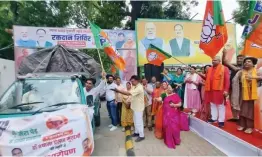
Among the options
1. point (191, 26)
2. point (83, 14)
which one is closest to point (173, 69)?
point (191, 26)

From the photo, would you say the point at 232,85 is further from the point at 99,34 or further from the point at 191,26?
the point at 191,26

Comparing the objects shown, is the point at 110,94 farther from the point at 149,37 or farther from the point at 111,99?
the point at 149,37

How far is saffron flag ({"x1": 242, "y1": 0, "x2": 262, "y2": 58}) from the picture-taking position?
4.96 metres

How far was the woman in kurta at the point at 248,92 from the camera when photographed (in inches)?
204

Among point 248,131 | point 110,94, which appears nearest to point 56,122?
point 110,94

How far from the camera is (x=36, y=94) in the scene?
494 centimetres

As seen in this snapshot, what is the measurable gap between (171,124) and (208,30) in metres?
2.37

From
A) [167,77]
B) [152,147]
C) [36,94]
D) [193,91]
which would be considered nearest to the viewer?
[36,94]

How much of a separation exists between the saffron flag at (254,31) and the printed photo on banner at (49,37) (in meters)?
8.80

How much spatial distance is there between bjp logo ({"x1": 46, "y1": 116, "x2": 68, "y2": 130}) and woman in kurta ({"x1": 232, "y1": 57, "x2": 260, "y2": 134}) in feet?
11.9

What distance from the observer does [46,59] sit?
7.44 metres

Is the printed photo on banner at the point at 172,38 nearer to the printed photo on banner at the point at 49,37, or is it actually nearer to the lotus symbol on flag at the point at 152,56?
the printed photo on banner at the point at 49,37

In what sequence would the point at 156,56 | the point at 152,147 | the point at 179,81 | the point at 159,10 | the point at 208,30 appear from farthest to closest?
the point at 159,10, the point at 179,81, the point at 156,56, the point at 208,30, the point at 152,147

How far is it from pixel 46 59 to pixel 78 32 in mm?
5438
